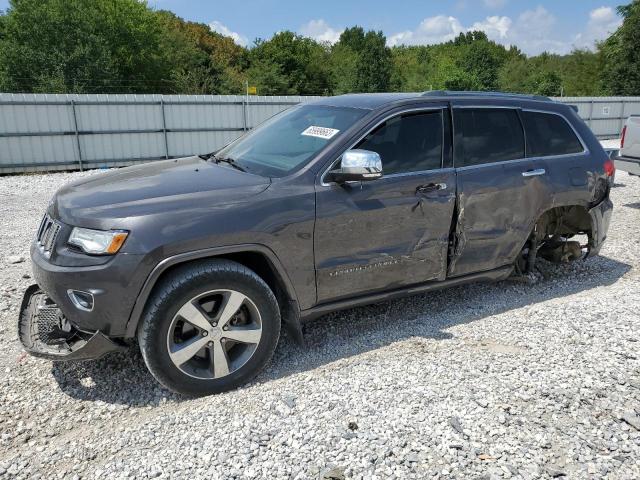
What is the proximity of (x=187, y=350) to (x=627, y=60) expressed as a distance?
51.3 meters

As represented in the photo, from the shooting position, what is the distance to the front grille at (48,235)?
118 inches

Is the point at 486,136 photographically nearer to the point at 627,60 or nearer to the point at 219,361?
the point at 219,361

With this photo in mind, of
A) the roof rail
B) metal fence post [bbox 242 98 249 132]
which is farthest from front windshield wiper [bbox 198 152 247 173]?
metal fence post [bbox 242 98 249 132]

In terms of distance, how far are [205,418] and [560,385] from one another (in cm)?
218

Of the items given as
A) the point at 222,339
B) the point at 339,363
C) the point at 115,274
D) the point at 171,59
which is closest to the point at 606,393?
the point at 339,363

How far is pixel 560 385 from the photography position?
3.18m

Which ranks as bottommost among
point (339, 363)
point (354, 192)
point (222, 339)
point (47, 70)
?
point (339, 363)

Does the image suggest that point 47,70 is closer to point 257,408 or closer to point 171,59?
point 171,59

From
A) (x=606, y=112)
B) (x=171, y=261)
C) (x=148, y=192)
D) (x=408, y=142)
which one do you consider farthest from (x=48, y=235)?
Result: (x=606, y=112)

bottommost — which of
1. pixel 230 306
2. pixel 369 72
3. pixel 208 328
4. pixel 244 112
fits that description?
pixel 208 328

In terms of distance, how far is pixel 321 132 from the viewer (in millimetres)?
3658

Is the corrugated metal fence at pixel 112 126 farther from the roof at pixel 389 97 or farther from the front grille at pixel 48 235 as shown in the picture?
the front grille at pixel 48 235

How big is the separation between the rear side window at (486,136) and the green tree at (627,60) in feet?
153

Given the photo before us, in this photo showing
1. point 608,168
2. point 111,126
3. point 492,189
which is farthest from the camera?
point 111,126
